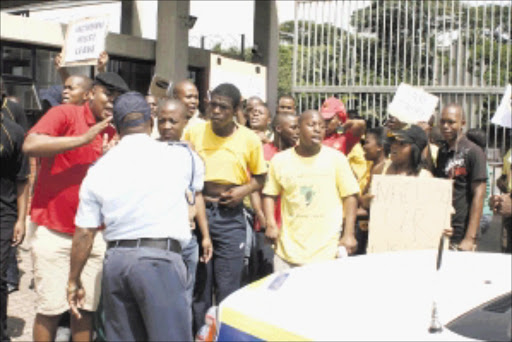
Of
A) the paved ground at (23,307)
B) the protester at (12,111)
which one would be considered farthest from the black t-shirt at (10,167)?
the paved ground at (23,307)

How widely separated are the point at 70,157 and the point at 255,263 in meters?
2.09

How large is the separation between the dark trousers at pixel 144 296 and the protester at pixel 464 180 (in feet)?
7.72

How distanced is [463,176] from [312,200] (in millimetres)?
1233

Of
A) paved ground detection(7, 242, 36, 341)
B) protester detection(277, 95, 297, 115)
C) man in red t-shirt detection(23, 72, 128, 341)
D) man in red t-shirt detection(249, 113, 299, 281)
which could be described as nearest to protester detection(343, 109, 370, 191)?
protester detection(277, 95, 297, 115)

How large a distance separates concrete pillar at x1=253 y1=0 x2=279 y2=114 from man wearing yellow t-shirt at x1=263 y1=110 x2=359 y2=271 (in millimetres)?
10663

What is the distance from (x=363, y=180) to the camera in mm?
6105

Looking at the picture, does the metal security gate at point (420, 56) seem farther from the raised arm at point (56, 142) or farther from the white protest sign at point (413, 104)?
the raised arm at point (56, 142)

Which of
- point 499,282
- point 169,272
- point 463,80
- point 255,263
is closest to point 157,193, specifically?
point 169,272

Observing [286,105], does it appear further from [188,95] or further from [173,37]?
[173,37]

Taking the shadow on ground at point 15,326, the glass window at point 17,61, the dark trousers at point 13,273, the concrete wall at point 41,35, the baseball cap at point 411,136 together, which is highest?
the concrete wall at point 41,35

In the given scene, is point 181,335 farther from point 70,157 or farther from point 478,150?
point 478,150

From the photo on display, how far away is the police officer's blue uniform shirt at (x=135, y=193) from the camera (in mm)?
3357

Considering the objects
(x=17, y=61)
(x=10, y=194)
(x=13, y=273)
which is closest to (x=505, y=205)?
(x=10, y=194)

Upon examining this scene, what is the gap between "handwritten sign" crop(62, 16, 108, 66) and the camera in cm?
581
